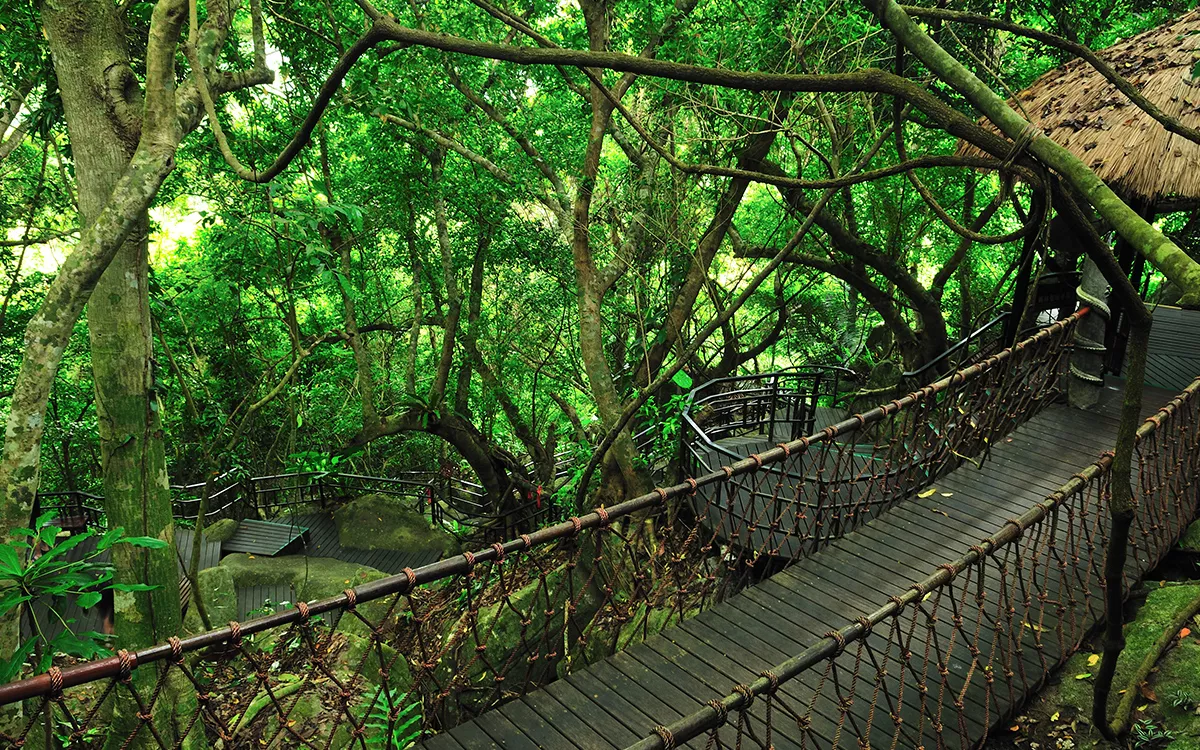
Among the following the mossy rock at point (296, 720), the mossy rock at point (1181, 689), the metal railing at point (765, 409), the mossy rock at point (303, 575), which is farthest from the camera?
the mossy rock at point (303, 575)

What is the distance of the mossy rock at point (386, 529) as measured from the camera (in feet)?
42.0

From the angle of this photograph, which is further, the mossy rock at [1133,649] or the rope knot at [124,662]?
the mossy rock at [1133,649]

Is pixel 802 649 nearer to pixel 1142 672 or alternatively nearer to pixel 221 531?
pixel 1142 672

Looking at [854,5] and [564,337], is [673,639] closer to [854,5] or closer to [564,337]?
[854,5]

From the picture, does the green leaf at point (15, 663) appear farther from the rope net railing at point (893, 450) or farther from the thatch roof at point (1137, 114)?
the thatch roof at point (1137, 114)

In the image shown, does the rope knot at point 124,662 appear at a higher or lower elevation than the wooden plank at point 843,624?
higher

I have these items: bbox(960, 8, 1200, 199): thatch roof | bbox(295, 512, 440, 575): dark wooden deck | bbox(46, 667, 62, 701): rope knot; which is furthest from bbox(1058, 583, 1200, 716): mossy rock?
bbox(295, 512, 440, 575): dark wooden deck

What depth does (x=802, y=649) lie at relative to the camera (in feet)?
15.2

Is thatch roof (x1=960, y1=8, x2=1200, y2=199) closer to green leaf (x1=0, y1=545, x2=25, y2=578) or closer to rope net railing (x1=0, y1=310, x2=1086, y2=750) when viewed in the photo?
rope net railing (x1=0, y1=310, x2=1086, y2=750)

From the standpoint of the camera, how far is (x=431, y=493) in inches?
519

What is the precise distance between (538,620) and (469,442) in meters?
4.51

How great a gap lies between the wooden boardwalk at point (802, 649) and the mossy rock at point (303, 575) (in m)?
6.02

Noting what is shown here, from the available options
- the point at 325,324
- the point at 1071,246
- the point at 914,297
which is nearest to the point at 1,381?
the point at 325,324

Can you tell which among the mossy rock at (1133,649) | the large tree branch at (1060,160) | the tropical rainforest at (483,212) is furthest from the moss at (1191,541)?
the large tree branch at (1060,160)
